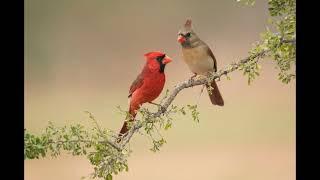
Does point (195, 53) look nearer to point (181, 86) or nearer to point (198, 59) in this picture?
point (198, 59)

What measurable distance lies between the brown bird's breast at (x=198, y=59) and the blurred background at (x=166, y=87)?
32mm

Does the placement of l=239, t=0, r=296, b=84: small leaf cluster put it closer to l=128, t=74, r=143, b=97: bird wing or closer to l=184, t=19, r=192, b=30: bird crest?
l=184, t=19, r=192, b=30: bird crest

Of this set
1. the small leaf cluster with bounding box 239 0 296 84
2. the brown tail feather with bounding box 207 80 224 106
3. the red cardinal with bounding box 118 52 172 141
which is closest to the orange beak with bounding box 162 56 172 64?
the red cardinal with bounding box 118 52 172 141

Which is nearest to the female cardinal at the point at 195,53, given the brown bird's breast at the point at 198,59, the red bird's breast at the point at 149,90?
the brown bird's breast at the point at 198,59

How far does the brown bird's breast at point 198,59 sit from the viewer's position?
2.13 m

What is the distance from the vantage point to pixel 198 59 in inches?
84.2

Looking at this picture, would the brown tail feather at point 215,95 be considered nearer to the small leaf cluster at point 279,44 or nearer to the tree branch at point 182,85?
the tree branch at point 182,85

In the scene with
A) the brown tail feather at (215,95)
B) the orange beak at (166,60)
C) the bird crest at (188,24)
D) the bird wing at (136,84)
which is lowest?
the brown tail feather at (215,95)

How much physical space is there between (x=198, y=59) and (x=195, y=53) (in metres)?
0.03

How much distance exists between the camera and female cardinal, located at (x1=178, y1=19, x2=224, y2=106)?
2.13m

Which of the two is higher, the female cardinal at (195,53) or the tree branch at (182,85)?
the female cardinal at (195,53)

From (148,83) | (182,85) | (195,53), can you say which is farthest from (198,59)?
(148,83)

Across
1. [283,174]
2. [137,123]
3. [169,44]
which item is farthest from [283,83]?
A: [137,123]
